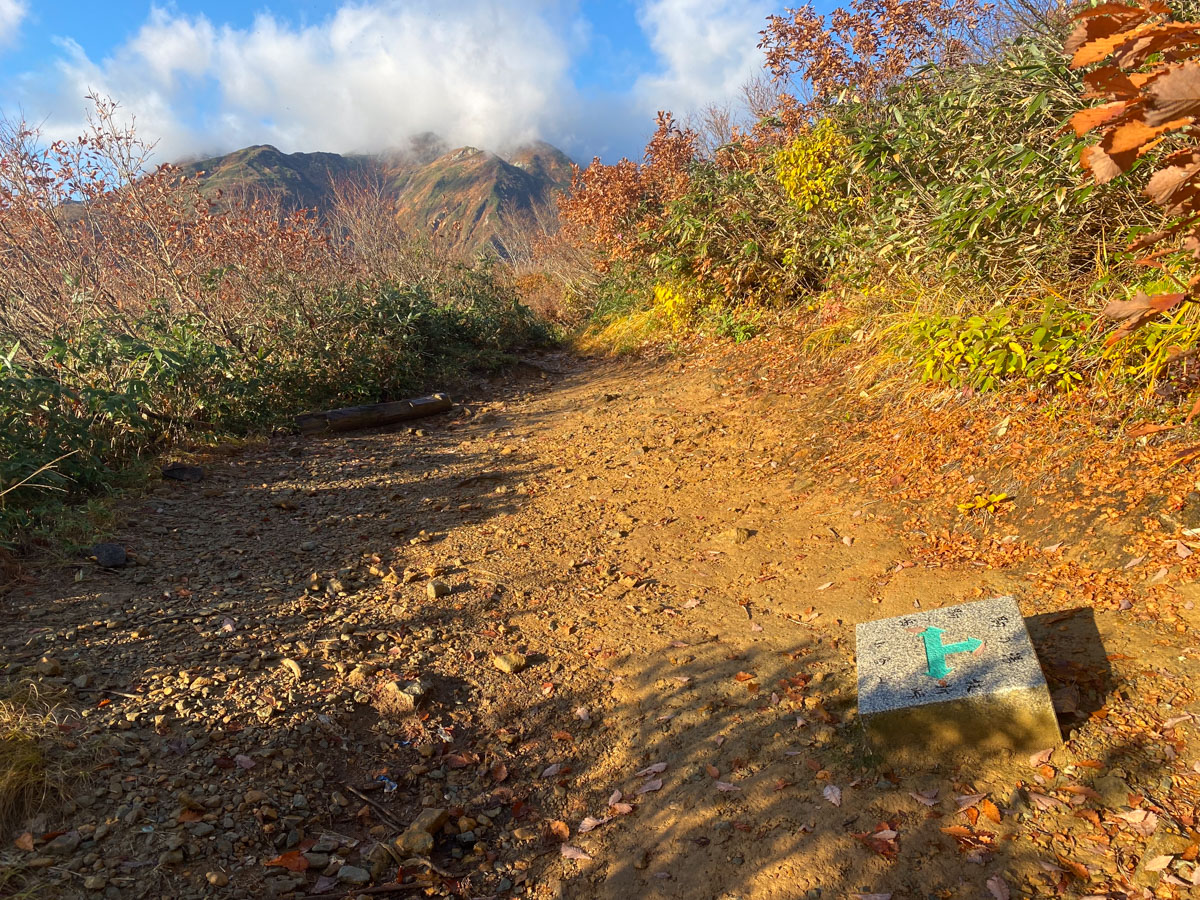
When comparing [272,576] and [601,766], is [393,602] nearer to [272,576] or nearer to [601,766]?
[272,576]

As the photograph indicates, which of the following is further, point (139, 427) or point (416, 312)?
point (416, 312)

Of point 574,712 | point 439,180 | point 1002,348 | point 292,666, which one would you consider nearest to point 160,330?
point 292,666

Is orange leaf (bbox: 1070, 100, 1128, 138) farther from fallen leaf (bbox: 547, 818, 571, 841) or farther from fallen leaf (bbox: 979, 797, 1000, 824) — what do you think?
fallen leaf (bbox: 547, 818, 571, 841)

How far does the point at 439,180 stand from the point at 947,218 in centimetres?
5187

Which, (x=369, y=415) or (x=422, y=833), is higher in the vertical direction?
(x=369, y=415)

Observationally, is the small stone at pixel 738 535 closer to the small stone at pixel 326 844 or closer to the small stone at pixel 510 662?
the small stone at pixel 510 662

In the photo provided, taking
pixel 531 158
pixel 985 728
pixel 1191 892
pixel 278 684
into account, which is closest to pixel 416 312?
pixel 278 684

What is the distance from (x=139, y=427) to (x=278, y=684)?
356 centimetres

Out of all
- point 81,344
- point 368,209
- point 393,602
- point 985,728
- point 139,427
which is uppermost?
point 368,209

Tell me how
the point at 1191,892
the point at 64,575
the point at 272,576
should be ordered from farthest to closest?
the point at 272,576, the point at 64,575, the point at 1191,892

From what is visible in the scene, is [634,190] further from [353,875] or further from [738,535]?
[353,875]

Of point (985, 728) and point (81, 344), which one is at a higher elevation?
point (81, 344)

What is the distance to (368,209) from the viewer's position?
1127 centimetres

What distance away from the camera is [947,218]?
463 cm
